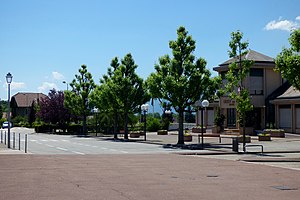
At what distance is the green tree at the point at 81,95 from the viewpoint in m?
64.0

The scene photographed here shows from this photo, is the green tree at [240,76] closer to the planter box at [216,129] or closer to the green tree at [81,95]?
the planter box at [216,129]

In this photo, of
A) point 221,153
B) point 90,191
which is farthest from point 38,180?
point 221,153

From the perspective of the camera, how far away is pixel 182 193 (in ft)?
38.2

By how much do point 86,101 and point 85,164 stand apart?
151ft

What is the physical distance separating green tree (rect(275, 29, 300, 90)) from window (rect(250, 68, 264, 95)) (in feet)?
92.5

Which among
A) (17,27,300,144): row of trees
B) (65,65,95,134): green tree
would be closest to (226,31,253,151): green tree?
(17,27,300,144): row of trees

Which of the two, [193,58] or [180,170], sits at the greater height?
[193,58]

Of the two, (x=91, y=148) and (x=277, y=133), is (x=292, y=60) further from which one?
(x=277, y=133)

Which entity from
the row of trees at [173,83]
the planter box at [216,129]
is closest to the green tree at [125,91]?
the row of trees at [173,83]

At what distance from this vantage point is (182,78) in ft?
116

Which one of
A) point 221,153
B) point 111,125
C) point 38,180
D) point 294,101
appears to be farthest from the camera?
point 111,125

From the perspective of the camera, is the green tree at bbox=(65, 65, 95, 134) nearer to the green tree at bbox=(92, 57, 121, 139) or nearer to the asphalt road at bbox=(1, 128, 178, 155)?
the green tree at bbox=(92, 57, 121, 139)

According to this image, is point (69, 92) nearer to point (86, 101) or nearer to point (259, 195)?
point (86, 101)

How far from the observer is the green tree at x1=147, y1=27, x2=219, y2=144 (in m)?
35.7
